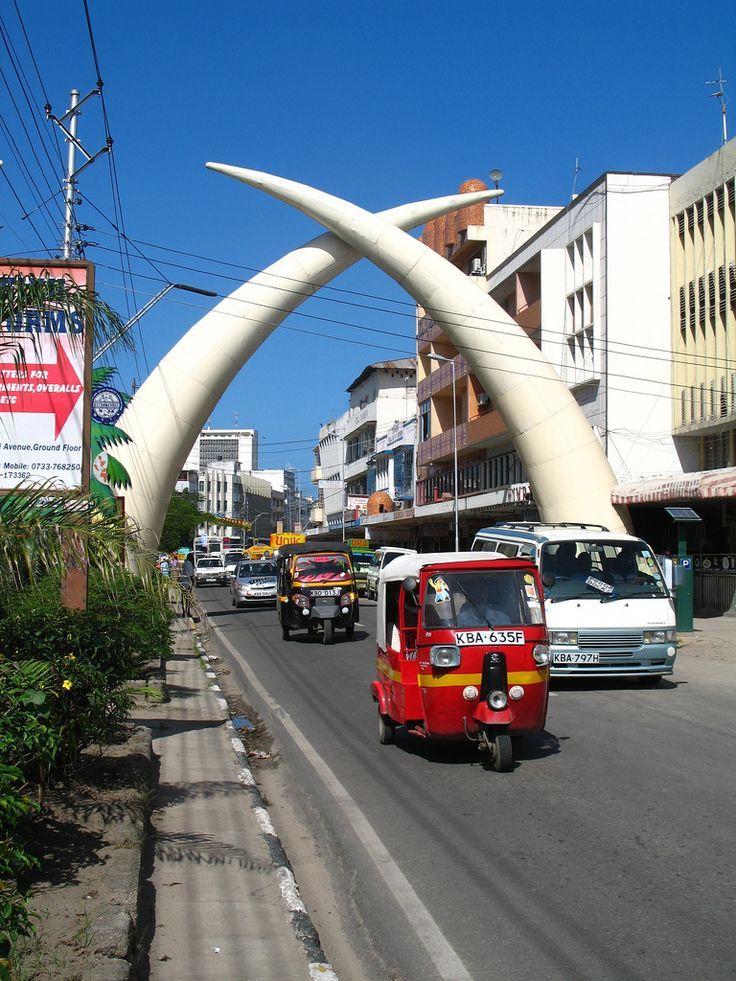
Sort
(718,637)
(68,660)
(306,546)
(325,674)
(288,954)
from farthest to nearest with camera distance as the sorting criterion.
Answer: (306,546)
(718,637)
(325,674)
(68,660)
(288,954)

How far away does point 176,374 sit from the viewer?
33.4 metres

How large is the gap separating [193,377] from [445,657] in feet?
86.7

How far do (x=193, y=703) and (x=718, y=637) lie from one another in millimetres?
13059

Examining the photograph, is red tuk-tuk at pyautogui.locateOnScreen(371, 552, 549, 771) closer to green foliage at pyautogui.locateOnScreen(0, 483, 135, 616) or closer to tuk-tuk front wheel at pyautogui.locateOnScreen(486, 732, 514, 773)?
tuk-tuk front wheel at pyautogui.locateOnScreen(486, 732, 514, 773)

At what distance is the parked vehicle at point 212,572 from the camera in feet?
197

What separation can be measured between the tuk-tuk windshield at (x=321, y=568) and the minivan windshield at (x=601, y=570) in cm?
855

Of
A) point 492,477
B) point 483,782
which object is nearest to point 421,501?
point 492,477

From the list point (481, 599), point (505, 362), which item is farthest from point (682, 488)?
point (481, 599)

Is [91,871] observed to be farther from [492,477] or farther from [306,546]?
[492,477]

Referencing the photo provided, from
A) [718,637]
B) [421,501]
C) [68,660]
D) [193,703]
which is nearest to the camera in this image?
[68,660]

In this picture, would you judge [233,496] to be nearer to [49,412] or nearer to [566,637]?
[566,637]

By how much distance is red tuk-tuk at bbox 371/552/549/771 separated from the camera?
8438 mm

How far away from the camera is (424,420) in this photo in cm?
5894

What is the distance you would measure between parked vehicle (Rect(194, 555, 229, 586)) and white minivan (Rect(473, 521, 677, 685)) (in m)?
46.7
